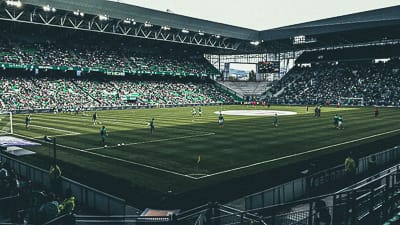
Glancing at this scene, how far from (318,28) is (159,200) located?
76.2 meters

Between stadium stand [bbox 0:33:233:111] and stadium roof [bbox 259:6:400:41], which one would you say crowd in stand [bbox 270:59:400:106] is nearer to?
stadium roof [bbox 259:6:400:41]

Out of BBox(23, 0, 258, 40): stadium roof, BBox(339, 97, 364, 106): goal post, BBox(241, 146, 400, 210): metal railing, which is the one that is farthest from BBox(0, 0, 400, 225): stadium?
BBox(339, 97, 364, 106): goal post

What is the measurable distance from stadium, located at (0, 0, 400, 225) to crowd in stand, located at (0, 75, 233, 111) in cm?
44

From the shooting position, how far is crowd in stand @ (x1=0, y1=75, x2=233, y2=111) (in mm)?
68688

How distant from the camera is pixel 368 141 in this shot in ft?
95.3

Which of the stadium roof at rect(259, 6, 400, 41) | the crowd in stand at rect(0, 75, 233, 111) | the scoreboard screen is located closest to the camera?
the crowd in stand at rect(0, 75, 233, 111)

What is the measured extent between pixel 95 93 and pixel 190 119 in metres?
37.9

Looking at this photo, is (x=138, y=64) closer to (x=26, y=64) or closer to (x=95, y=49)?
(x=95, y=49)

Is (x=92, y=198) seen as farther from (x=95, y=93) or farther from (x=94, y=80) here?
(x=94, y=80)

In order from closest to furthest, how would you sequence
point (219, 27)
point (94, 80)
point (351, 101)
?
point (219, 27) → point (351, 101) → point (94, 80)

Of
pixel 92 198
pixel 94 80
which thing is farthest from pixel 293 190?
pixel 94 80

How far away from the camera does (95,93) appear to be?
7994cm

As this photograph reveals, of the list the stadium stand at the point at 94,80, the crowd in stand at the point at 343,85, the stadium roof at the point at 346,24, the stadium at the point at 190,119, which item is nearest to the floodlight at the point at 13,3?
the stadium at the point at 190,119

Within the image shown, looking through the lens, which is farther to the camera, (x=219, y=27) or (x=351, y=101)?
(x=351, y=101)
